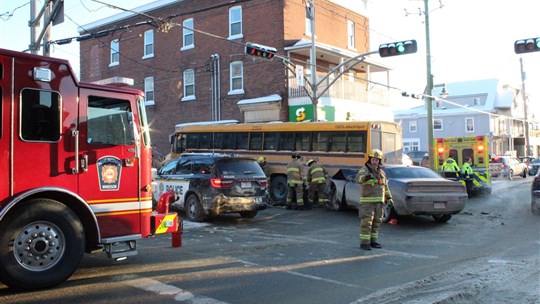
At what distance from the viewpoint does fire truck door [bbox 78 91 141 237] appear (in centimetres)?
612

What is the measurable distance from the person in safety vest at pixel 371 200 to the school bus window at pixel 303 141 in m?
8.29

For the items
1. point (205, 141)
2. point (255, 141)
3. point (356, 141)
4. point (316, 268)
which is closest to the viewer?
point (316, 268)

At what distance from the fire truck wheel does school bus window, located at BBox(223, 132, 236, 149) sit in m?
13.8

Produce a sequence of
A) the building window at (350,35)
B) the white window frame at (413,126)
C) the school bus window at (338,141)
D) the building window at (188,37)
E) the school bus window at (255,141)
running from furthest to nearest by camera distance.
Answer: the white window frame at (413,126) → the building window at (350,35) → the building window at (188,37) → the school bus window at (255,141) → the school bus window at (338,141)

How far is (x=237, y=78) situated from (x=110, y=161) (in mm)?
21736

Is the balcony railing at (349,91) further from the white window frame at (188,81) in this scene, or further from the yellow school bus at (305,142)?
the white window frame at (188,81)

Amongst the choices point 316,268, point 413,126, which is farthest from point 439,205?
point 413,126

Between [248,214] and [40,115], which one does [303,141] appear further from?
[40,115]

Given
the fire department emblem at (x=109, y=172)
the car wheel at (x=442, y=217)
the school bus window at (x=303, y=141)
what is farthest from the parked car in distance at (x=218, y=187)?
the school bus window at (x=303, y=141)

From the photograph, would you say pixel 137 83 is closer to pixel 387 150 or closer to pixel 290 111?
pixel 290 111

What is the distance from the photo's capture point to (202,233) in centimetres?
1023

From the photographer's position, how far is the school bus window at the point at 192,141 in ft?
69.9

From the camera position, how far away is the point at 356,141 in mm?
15766

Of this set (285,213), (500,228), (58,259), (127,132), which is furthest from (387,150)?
(58,259)
